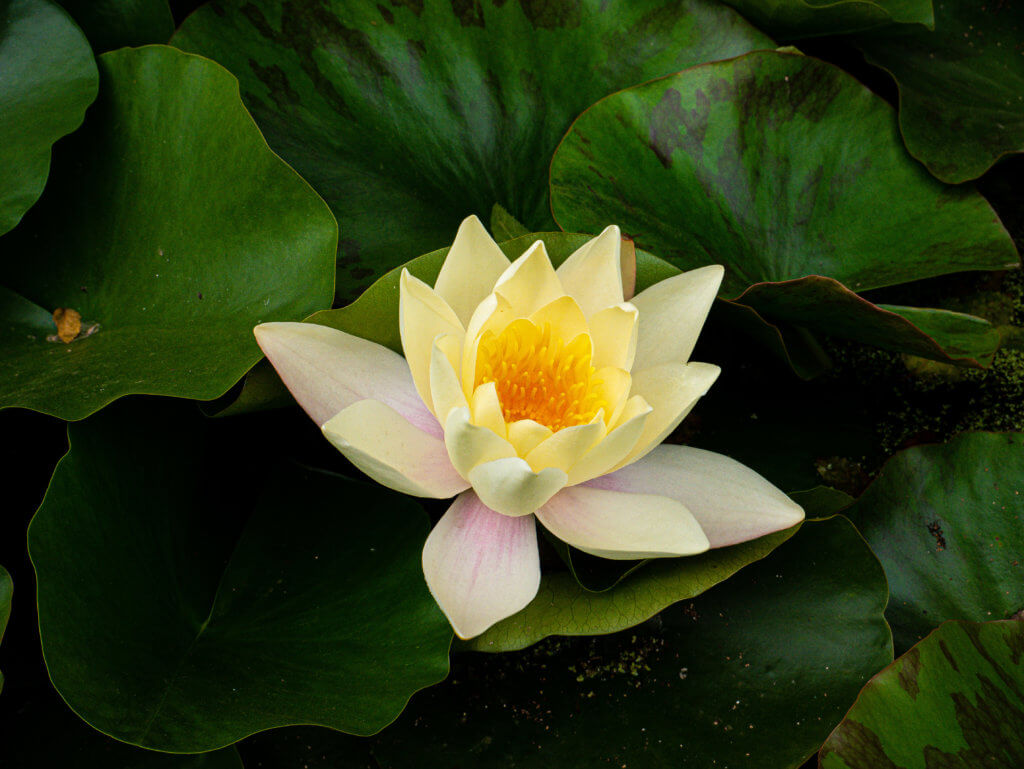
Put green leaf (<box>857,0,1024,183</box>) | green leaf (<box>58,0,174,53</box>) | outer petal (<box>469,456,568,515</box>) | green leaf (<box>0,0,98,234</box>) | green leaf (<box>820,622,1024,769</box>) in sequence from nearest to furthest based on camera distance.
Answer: outer petal (<box>469,456,568,515</box>)
green leaf (<box>820,622,1024,769</box>)
green leaf (<box>0,0,98,234</box>)
green leaf (<box>58,0,174,53</box>)
green leaf (<box>857,0,1024,183</box>)

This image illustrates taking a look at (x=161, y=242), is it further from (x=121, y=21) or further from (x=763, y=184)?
(x=763, y=184)

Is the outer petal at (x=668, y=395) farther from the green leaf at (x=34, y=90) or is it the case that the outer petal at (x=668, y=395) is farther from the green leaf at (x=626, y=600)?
the green leaf at (x=34, y=90)

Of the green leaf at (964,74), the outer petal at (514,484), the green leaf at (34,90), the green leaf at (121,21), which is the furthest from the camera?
the green leaf at (964,74)

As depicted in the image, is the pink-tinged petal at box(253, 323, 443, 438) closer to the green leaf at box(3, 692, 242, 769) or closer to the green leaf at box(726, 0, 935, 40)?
the green leaf at box(3, 692, 242, 769)

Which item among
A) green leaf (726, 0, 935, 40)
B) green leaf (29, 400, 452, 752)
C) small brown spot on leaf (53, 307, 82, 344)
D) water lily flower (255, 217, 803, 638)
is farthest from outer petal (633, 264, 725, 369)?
small brown spot on leaf (53, 307, 82, 344)

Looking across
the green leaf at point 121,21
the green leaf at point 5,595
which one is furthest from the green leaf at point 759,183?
the green leaf at point 5,595

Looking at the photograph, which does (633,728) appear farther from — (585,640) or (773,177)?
(773,177)

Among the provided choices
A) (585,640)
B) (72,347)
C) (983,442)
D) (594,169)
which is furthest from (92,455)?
(983,442)
